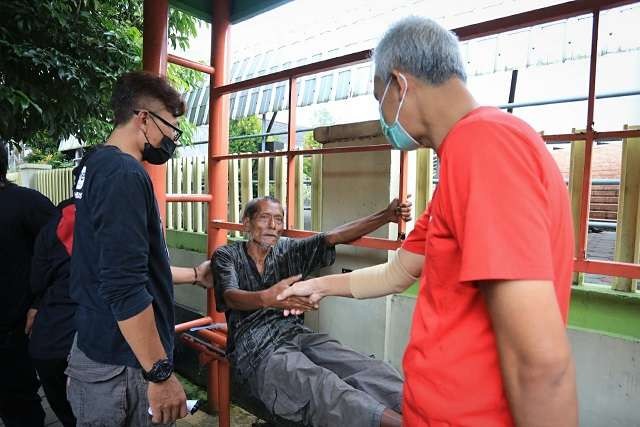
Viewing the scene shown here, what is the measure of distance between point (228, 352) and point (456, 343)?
6.14 ft

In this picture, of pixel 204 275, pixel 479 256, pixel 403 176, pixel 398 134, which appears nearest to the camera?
pixel 479 256

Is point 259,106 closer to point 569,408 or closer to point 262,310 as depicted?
point 262,310

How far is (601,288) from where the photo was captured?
2.04 metres

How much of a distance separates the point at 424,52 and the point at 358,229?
1509 mm

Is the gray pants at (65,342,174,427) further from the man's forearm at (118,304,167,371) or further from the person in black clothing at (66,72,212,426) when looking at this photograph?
the man's forearm at (118,304,167,371)

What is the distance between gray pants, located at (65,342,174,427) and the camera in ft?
4.67

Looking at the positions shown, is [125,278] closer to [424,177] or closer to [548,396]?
[548,396]

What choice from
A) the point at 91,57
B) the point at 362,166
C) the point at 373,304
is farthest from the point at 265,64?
the point at 373,304

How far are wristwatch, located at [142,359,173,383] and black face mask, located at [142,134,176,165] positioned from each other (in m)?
0.74

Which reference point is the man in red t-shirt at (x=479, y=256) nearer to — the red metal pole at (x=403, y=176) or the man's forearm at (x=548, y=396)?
the man's forearm at (x=548, y=396)

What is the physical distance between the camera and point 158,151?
1.62 m

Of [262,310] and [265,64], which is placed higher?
[265,64]

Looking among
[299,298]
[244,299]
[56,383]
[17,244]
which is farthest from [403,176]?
[17,244]

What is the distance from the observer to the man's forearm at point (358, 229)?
2273mm
